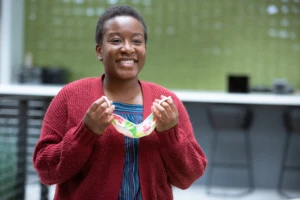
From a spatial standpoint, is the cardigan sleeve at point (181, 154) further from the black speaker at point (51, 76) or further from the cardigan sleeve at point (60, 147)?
the black speaker at point (51, 76)

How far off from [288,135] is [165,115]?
3.74m

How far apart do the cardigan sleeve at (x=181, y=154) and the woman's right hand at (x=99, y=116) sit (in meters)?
0.13

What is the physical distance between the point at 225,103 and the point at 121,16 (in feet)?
A: 9.30

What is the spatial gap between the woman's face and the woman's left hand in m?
0.12

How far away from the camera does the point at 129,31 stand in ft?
3.34

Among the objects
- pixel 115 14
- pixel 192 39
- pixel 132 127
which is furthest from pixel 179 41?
pixel 132 127

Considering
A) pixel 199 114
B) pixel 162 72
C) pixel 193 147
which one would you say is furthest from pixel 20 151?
pixel 162 72

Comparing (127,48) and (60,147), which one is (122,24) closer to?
(127,48)

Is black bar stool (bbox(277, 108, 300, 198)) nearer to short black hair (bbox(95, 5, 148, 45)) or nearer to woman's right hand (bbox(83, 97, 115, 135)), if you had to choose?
short black hair (bbox(95, 5, 148, 45))

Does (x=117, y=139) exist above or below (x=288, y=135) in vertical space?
above

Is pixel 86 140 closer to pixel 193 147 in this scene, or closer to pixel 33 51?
pixel 193 147

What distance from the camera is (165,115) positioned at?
0.95 meters

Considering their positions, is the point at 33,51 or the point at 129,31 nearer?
the point at 129,31

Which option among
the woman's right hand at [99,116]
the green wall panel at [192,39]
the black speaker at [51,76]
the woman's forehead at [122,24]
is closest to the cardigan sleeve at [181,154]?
the woman's right hand at [99,116]
